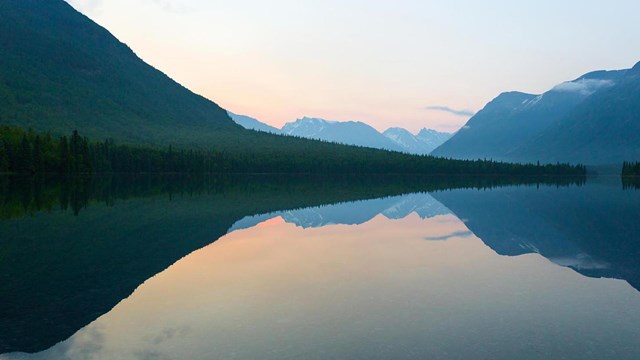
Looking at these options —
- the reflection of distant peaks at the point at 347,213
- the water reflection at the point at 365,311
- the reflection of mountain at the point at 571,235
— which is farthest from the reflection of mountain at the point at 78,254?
the reflection of mountain at the point at 571,235

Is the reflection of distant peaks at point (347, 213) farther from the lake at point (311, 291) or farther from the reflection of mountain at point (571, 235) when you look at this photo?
the reflection of mountain at point (571, 235)

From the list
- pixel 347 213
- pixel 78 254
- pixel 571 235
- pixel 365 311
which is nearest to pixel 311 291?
pixel 365 311

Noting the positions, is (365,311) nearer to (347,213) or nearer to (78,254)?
(78,254)

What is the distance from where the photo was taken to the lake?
17031mm

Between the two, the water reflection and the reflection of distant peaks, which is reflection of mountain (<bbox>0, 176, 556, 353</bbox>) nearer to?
the water reflection

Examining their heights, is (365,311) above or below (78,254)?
above

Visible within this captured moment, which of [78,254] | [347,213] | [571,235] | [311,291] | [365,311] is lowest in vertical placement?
[347,213]

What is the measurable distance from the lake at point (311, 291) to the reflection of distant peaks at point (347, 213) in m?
5.22

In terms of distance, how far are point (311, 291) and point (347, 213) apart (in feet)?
139

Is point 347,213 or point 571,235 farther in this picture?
point 347,213

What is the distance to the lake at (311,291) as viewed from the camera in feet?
55.9

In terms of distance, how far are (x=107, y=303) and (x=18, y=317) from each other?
10.8ft

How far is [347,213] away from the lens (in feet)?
218

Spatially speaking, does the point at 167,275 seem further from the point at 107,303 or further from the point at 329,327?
the point at 329,327
